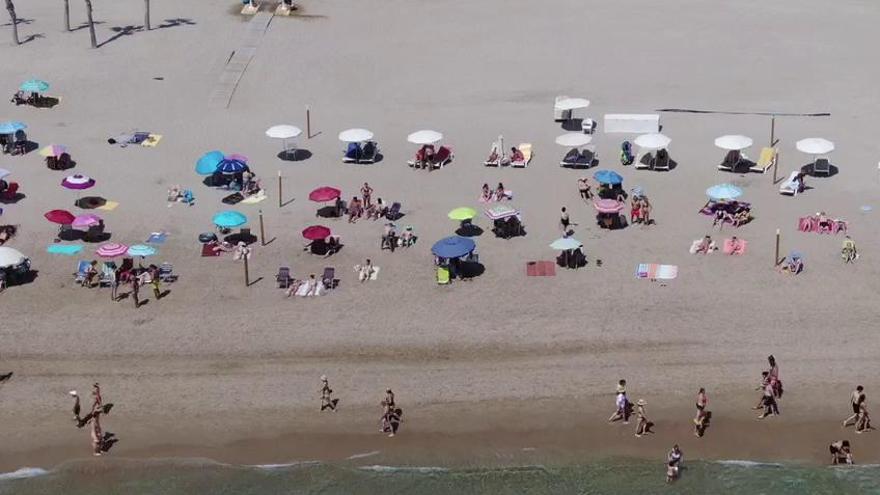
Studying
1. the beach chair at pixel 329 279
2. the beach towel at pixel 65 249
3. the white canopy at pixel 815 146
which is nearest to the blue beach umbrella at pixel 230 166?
the beach towel at pixel 65 249

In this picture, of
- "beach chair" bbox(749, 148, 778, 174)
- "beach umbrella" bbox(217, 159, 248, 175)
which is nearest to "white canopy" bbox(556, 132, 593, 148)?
"beach chair" bbox(749, 148, 778, 174)

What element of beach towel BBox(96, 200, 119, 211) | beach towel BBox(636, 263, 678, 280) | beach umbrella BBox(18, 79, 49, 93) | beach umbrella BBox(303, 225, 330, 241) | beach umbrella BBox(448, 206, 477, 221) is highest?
beach umbrella BBox(18, 79, 49, 93)

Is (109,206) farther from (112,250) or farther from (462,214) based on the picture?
(462,214)

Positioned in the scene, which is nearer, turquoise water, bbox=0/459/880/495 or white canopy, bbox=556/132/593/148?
turquoise water, bbox=0/459/880/495

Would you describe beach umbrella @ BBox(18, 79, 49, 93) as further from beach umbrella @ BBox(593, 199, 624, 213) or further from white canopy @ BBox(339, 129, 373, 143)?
beach umbrella @ BBox(593, 199, 624, 213)

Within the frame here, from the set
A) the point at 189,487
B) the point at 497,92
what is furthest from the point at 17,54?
the point at 189,487
